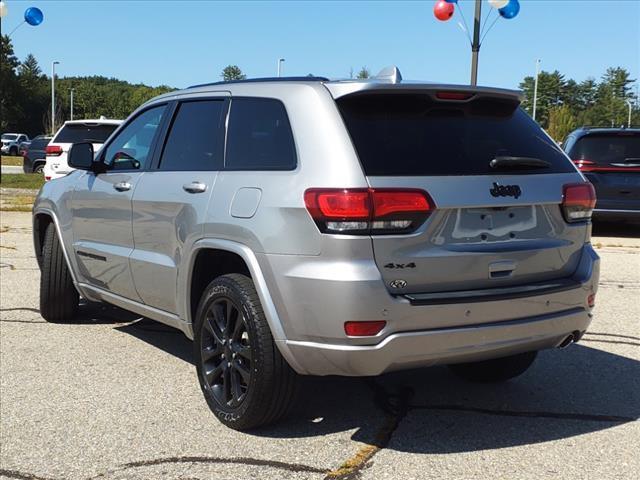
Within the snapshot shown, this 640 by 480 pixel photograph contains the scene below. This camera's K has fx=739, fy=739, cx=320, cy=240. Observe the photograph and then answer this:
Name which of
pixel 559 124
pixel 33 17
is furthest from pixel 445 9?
pixel 559 124

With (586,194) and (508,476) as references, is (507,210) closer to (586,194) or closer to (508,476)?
(586,194)

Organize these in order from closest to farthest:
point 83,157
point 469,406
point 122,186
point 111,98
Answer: point 469,406, point 122,186, point 83,157, point 111,98

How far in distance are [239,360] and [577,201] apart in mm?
1911

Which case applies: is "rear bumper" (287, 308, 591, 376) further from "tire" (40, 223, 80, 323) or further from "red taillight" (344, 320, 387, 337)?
"tire" (40, 223, 80, 323)

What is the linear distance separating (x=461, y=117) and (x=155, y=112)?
218 centimetres

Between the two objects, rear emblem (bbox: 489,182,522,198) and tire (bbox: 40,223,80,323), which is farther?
tire (bbox: 40,223,80,323)

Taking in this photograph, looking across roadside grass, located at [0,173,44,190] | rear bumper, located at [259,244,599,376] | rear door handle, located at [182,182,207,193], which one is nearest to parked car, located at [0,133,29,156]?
roadside grass, located at [0,173,44,190]

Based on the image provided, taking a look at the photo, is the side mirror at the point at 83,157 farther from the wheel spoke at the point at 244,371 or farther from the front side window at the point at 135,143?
the wheel spoke at the point at 244,371

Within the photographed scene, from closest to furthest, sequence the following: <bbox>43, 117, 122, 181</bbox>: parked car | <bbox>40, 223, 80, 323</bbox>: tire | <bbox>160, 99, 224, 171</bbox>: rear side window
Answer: <bbox>160, 99, 224, 171</bbox>: rear side window, <bbox>40, 223, 80, 323</bbox>: tire, <bbox>43, 117, 122, 181</bbox>: parked car

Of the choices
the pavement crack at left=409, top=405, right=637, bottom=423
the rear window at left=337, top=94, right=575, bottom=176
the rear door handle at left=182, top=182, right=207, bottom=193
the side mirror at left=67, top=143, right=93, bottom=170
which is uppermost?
the rear window at left=337, top=94, right=575, bottom=176

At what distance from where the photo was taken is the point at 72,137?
1434cm

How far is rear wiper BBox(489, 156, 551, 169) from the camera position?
358 centimetres

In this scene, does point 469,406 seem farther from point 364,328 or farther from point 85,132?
point 85,132

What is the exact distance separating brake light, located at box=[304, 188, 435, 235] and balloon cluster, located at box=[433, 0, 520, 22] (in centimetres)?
1389
